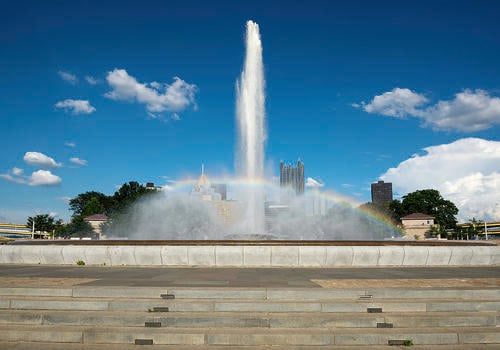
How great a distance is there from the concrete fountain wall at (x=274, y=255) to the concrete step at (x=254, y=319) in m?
7.46

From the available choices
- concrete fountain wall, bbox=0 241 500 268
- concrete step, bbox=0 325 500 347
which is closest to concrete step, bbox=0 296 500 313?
concrete step, bbox=0 325 500 347

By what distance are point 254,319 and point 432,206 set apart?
108097 millimetres

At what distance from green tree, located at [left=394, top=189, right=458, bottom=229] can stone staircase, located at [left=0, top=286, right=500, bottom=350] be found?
339 feet

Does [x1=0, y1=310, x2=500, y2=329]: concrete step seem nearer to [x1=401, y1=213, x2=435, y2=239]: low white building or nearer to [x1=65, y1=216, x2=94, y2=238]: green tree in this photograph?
[x1=65, y1=216, x2=94, y2=238]: green tree

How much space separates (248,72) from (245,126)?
19.6 feet

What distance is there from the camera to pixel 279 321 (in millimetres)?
7289

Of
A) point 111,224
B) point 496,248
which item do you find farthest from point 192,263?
point 111,224

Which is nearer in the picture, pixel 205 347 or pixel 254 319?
pixel 205 347

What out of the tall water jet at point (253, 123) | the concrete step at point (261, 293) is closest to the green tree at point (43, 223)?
the tall water jet at point (253, 123)

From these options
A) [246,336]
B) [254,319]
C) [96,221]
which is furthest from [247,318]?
[96,221]

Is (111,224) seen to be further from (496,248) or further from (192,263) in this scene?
(496,248)

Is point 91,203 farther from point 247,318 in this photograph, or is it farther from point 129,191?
point 247,318

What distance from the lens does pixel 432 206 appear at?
10319 cm

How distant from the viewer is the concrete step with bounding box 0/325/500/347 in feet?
22.4
